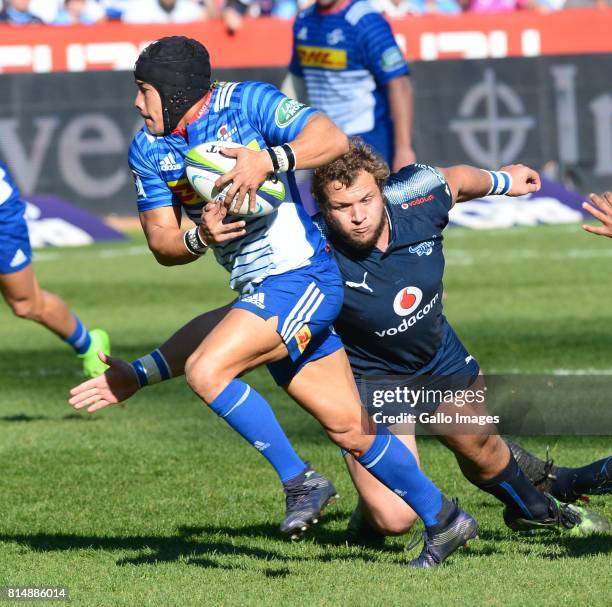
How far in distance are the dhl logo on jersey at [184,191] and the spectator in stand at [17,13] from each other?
1643 cm

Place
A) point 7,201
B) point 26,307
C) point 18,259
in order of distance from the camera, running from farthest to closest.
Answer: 1. point 26,307
2. point 18,259
3. point 7,201

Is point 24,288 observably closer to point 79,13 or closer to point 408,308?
point 408,308

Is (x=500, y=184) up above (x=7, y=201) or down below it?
above

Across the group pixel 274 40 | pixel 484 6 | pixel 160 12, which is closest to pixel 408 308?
pixel 274 40

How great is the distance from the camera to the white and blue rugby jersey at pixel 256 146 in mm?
5551

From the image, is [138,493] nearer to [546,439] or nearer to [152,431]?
[152,431]

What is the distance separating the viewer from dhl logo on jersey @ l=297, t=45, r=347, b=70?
33.6 ft

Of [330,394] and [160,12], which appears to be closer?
[330,394]

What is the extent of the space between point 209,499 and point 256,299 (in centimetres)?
179

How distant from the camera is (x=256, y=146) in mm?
5559

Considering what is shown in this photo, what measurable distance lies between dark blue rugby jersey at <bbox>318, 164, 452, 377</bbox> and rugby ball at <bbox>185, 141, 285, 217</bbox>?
581 mm

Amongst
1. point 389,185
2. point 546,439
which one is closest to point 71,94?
point 546,439

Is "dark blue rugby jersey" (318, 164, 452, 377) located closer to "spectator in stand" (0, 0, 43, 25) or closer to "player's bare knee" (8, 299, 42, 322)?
"player's bare knee" (8, 299, 42, 322)

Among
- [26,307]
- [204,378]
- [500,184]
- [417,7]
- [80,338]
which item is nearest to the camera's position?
[204,378]
